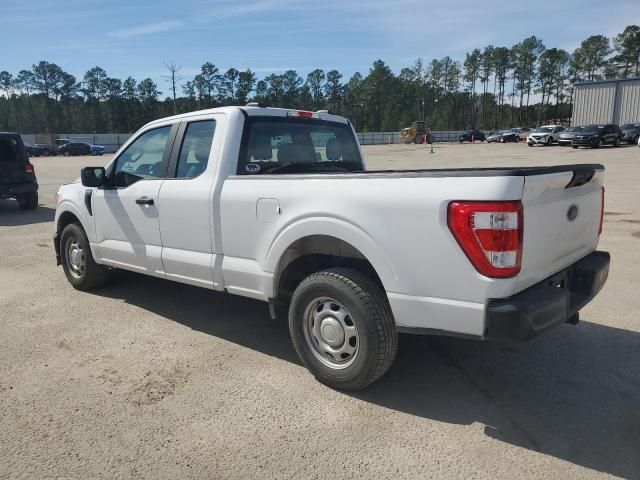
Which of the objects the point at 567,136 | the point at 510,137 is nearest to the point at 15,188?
the point at 567,136

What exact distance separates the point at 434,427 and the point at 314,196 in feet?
5.30

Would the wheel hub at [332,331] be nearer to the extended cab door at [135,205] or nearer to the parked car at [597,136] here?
the extended cab door at [135,205]

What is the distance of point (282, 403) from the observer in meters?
3.32

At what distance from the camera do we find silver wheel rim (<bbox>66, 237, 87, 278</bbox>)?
5.67m

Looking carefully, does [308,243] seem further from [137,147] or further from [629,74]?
[629,74]

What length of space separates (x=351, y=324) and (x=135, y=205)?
2.51 m

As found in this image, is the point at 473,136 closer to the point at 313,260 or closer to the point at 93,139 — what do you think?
the point at 93,139

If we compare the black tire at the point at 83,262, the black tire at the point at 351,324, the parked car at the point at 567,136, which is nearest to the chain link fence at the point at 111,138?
the parked car at the point at 567,136

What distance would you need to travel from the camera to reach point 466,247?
8.86ft

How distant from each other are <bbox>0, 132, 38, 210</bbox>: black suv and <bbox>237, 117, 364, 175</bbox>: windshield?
9985 millimetres

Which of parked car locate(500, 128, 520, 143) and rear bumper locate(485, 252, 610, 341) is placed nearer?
rear bumper locate(485, 252, 610, 341)

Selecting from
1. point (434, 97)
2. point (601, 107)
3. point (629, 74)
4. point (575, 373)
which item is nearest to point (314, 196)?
point (575, 373)

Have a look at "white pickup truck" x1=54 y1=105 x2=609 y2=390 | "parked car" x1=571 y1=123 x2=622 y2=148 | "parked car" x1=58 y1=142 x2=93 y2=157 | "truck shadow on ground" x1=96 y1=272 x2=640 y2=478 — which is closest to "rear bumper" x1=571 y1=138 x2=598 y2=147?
"parked car" x1=571 y1=123 x2=622 y2=148

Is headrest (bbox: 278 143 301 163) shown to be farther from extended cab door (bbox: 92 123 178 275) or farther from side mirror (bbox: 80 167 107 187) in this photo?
side mirror (bbox: 80 167 107 187)
